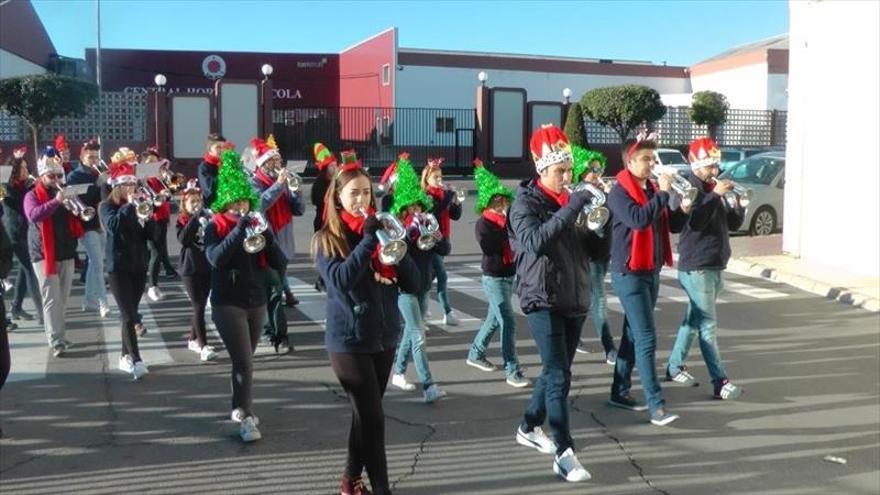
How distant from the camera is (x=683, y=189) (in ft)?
21.6

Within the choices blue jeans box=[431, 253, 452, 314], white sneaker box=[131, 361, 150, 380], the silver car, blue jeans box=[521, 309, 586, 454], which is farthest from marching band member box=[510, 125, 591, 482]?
the silver car

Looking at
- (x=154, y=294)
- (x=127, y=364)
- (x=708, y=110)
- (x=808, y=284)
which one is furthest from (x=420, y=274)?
(x=708, y=110)

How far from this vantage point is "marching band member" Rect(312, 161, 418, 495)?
189 inches

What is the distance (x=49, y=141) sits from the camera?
94.0 ft

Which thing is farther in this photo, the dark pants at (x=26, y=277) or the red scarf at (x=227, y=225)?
the dark pants at (x=26, y=277)

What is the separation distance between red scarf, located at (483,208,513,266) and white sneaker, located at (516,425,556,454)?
1787 mm

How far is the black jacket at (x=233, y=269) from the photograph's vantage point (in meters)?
6.01

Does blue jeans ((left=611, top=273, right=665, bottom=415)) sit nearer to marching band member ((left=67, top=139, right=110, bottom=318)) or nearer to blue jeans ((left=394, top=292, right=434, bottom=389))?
blue jeans ((left=394, top=292, right=434, bottom=389))

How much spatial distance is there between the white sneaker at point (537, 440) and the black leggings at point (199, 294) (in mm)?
3690

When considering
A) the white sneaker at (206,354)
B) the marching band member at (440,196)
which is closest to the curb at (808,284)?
the marching band member at (440,196)

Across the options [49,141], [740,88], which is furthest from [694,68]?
[49,141]

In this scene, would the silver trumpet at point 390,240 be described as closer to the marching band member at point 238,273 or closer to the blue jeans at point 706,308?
the marching band member at point 238,273

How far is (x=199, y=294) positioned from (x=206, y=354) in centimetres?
55

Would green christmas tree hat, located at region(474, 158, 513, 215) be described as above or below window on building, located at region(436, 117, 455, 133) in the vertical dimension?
below
